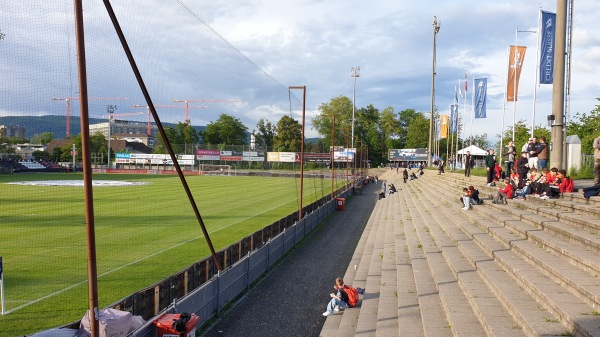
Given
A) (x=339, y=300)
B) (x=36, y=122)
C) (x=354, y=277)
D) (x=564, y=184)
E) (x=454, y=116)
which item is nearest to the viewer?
(x=36, y=122)

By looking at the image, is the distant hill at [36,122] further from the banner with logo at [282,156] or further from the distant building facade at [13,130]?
the banner with logo at [282,156]

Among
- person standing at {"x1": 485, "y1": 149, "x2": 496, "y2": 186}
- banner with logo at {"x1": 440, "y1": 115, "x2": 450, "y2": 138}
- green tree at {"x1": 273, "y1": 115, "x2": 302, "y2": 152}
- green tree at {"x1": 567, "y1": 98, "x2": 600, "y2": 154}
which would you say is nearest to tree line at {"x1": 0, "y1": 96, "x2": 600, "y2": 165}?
green tree at {"x1": 273, "y1": 115, "x2": 302, "y2": 152}

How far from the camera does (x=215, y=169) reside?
241 feet

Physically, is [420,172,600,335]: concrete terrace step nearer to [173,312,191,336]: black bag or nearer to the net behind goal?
[173,312,191,336]: black bag

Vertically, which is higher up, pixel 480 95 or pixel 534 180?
pixel 480 95

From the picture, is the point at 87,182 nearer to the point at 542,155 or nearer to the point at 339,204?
the point at 542,155

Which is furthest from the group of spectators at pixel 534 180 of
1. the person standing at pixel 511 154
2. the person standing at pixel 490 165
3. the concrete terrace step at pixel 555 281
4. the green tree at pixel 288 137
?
the green tree at pixel 288 137

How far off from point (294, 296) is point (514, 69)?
18.2 meters

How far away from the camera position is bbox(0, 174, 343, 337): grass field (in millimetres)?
9875

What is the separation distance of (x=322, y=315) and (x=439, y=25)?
156 feet

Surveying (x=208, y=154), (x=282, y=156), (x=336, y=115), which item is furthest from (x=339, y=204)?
(x=336, y=115)

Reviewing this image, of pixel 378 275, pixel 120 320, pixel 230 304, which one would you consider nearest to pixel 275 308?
pixel 230 304

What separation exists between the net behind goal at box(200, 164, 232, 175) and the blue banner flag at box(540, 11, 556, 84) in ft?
197

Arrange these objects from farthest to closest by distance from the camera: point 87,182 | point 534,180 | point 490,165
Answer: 1. point 490,165
2. point 534,180
3. point 87,182
